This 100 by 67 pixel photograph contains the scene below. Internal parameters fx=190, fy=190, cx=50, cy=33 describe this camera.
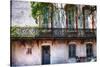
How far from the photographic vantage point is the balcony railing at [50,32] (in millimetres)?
1833

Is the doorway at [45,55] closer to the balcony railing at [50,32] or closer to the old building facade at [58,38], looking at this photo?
the old building facade at [58,38]

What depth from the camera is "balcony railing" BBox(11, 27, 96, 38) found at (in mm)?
1833

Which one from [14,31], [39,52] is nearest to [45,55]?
[39,52]

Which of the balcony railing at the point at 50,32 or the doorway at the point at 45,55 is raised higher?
the balcony railing at the point at 50,32

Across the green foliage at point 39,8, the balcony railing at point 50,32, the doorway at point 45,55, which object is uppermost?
the green foliage at point 39,8

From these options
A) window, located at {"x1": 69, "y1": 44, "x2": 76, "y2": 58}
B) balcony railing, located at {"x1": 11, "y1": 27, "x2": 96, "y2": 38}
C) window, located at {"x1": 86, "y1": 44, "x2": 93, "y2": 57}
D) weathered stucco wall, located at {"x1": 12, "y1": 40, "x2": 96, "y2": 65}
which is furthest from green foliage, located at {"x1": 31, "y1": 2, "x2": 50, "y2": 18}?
window, located at {"x1": 86, "y1": 44, "x2": 93, "y2": 57}

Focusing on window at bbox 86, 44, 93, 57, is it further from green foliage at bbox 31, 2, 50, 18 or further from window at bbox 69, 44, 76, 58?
green foliage at bbox 31, 2, 50, 18

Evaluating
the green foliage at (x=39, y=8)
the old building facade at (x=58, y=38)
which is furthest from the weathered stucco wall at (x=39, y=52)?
the green foliage at (x=39, y=8)

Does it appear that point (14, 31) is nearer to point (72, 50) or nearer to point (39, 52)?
point (39, 52)

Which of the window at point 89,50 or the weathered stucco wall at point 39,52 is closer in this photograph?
the weathered stucco wall at point 39,52

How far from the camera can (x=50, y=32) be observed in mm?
1931
